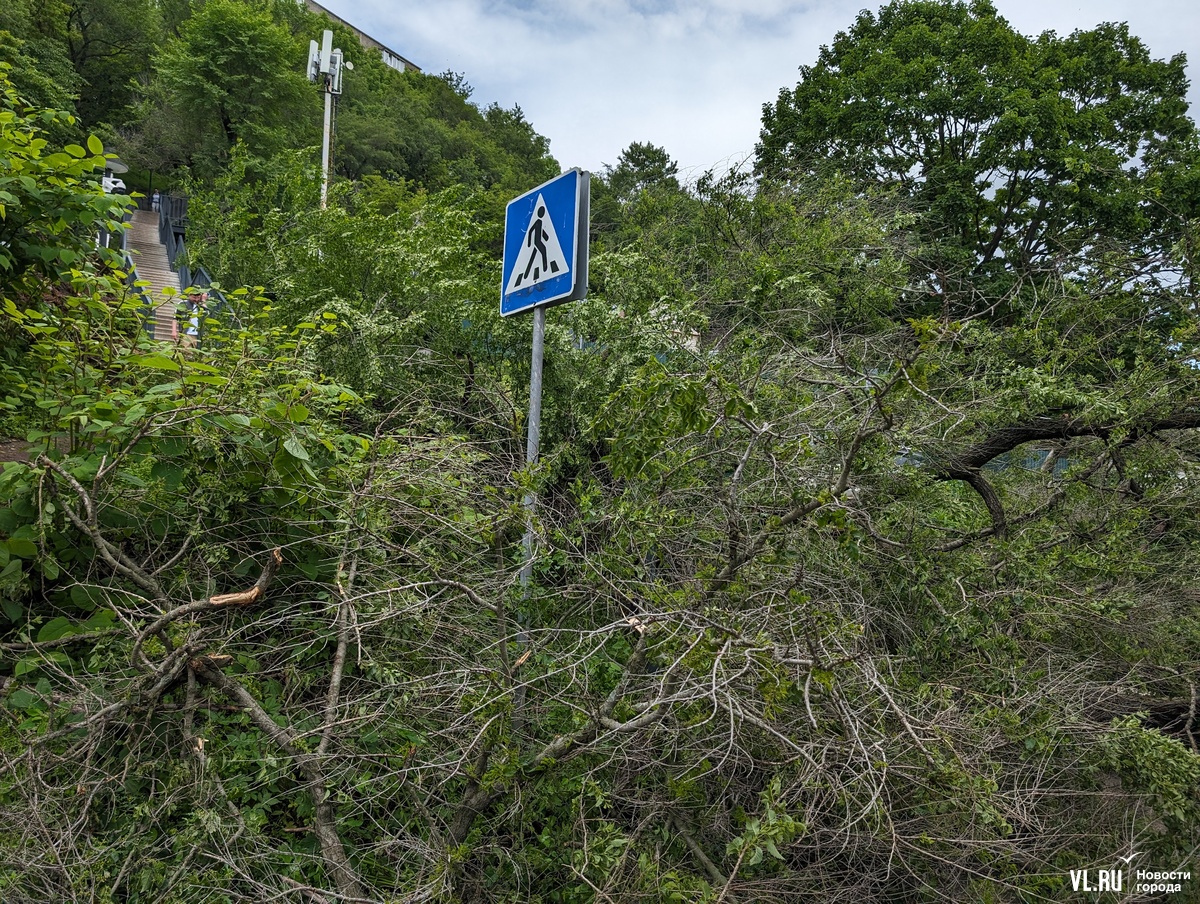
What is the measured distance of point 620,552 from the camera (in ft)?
9.38

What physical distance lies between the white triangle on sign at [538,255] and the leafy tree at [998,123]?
15039 millimetres

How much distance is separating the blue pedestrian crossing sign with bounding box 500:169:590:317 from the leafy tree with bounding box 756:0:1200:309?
15.0 metres

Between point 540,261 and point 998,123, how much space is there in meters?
18.2

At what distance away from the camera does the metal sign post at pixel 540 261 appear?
293cm

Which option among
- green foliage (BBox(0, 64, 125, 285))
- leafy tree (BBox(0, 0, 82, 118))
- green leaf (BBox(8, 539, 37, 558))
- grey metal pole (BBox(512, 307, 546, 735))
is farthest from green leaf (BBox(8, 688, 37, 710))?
leafy tree (BBox(0, 0, 82, 118))

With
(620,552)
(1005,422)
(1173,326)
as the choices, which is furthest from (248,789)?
(1173,326)

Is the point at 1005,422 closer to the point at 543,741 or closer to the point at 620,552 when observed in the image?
the point at 620,552

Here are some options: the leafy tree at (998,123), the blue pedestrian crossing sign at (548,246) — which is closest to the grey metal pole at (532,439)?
the blue pedestrian crossing sign at (548,246)

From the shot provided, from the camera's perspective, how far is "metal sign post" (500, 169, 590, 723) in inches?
115

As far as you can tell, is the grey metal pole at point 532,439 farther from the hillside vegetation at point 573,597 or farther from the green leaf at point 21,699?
the green leaf at point 21,699

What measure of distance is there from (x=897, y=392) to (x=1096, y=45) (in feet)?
70.0

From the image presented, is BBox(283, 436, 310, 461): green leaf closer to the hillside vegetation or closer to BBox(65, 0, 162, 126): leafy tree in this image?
the hillside vegetation

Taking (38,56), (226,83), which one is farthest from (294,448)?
(38,56)

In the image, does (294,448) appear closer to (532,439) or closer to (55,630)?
(532,439)
